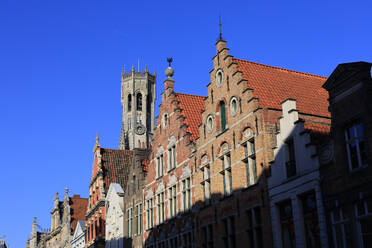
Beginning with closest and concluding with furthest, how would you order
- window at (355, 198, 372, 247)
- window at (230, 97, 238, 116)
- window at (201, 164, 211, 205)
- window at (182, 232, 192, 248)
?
window at (355, 198, 372, 247), window at (230, 97, 238, 116), window at (201, 164, 211, 205), window at (182, 232, 192, 248)

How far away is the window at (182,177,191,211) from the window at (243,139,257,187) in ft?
20.4

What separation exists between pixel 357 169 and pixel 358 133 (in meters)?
1.22

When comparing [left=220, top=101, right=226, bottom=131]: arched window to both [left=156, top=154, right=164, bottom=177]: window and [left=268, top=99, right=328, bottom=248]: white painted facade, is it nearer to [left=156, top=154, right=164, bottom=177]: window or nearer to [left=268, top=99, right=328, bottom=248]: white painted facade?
[left=268, top=99, right=328, bottom=248]: white painted facade

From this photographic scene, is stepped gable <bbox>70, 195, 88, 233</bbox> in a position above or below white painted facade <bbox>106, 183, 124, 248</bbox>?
above

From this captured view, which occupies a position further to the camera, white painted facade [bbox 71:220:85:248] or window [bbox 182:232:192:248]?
white painted facade [bbox 71:220:85:248]

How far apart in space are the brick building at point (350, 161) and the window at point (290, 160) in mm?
1713

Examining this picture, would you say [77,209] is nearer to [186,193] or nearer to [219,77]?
[186,193]

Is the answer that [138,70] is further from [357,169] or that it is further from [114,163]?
[357,169]

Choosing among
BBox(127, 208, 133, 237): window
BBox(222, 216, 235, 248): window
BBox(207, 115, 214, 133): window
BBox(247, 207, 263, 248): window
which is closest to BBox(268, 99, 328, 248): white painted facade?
BBox(247, 207, 263, 248): window

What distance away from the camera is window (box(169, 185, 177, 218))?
30.5 metres

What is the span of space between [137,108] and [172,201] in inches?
4609

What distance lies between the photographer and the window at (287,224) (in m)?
20.3

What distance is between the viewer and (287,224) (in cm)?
2059

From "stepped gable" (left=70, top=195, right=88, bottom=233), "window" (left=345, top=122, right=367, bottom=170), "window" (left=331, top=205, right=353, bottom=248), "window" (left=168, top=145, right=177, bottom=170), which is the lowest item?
"window" (left=331, top=205, right=353, bottom=248)
